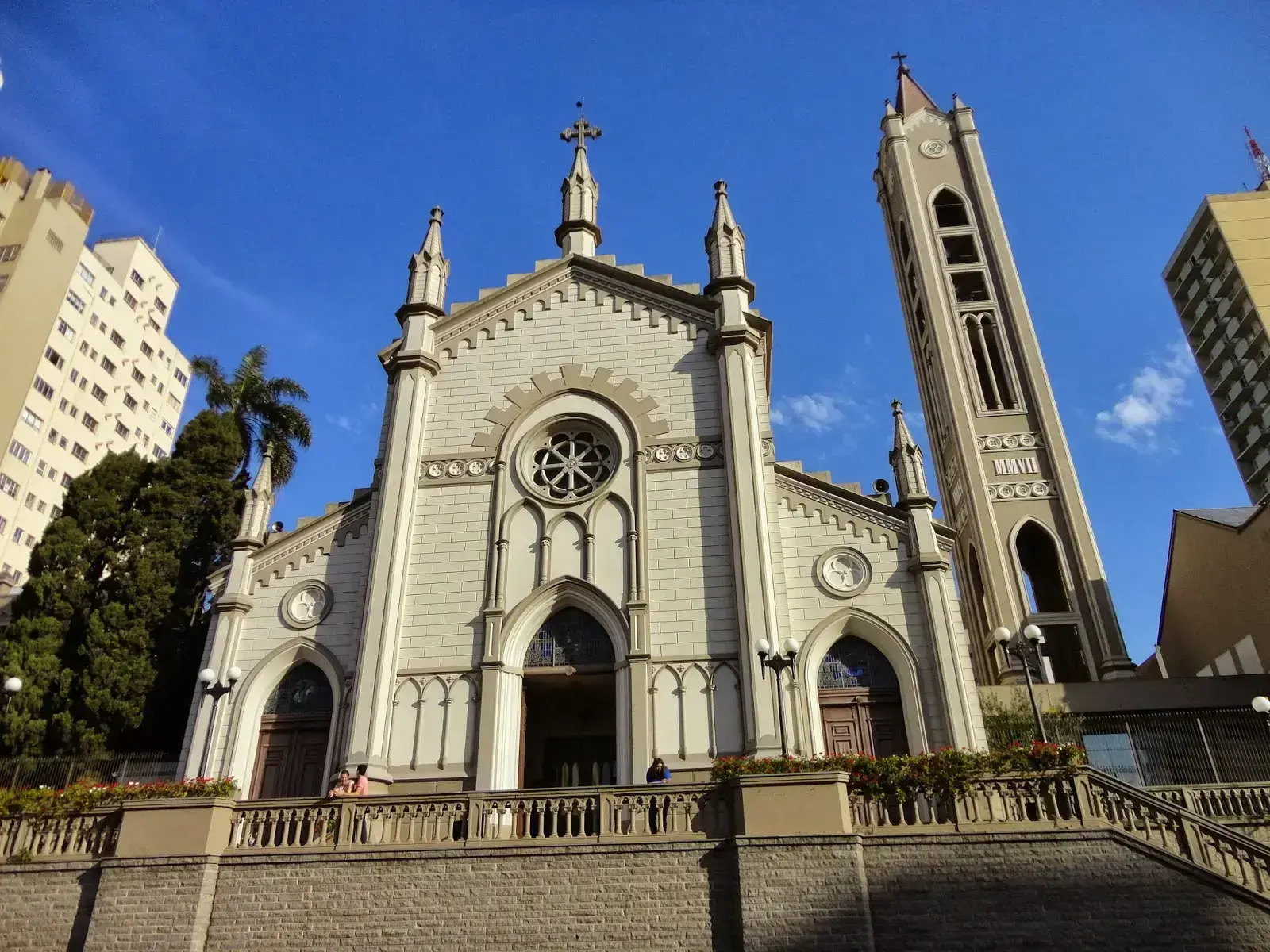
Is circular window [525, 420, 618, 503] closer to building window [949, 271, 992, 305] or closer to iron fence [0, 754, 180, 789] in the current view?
iron fence [0, 754, 180, 789]

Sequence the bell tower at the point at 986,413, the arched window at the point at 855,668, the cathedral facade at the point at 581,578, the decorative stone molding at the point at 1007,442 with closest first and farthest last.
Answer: the cathedral facade at the point at 581,578 < the arched window at the point at 855,668 < the bell tower at the point at 986,413 < the decorative stone molding at the point at 1007,442

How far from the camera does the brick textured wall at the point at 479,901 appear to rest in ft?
41.2

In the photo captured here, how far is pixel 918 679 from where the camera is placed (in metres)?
18.5

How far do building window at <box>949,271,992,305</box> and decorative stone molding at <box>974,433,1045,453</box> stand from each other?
682cm

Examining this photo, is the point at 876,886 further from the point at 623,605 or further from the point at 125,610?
the point at 125,610

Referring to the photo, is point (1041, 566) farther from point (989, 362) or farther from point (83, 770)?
point (83, 770)

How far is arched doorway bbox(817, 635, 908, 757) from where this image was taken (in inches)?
728

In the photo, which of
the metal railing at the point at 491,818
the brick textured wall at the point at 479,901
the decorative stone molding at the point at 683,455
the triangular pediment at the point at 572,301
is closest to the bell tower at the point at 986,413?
the decorative stone molding at the point at 683,455

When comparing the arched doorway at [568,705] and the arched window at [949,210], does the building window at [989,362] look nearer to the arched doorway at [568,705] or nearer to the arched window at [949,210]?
the arched window at [949,210]

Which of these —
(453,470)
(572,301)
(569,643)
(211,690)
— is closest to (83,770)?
(211,690)

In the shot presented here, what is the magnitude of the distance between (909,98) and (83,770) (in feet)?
139

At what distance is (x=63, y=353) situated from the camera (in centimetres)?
5147

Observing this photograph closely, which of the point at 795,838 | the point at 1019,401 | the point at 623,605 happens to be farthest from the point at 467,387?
the point at 1019,401

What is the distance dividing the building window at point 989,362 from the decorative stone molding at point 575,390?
16.7m
